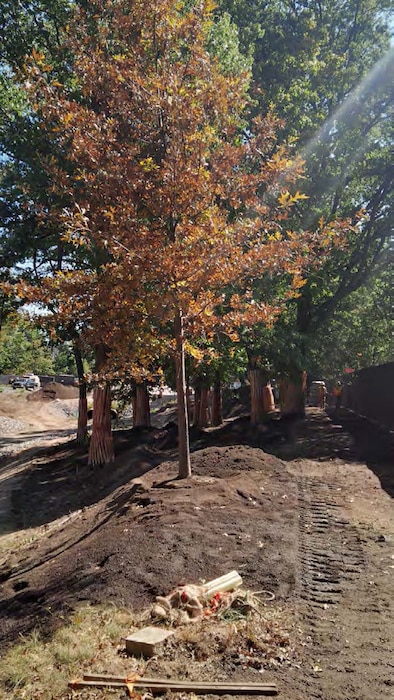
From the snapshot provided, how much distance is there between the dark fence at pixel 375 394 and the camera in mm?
18200

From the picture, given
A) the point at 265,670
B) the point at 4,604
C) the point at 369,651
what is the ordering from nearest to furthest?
the point at 265,670
the point at 369,651
the point at 4,604

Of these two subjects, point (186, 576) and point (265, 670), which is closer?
point (265, 670)

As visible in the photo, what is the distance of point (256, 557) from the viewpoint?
19.6ft

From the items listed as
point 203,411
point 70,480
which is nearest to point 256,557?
point 70,480

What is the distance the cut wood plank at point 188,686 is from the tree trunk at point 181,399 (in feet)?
16.6

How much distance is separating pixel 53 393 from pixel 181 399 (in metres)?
49.2

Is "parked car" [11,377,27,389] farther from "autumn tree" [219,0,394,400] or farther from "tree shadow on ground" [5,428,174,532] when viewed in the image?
"autumn tree" [219,0,394,400]

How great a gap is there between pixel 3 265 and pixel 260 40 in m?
10.7

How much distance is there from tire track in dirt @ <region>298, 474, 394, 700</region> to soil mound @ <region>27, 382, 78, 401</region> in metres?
48.8

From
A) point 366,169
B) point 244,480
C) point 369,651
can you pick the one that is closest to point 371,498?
point 244,480

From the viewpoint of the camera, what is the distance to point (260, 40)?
18.7 m

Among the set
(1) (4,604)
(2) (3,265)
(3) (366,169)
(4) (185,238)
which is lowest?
(1) (4,604)

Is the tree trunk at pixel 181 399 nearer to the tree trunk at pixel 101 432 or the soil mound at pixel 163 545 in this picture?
the soil mound at pixel 163 545

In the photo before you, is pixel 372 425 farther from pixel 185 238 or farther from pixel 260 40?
pixel 185 238
